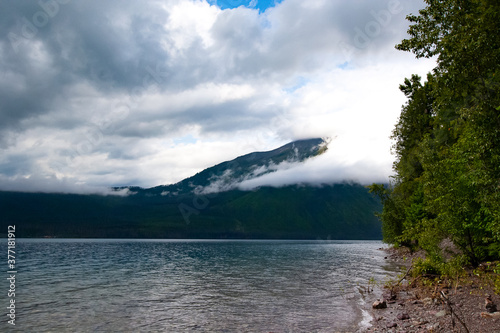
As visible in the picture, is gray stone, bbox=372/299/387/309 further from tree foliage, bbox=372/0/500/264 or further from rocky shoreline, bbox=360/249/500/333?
tree foliage, bbox=372/0/500/264

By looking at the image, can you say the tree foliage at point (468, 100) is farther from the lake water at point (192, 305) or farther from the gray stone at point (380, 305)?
the lake water at point (192, 305)

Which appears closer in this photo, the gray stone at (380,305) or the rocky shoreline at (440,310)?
the rocky shoreline at (440,310)

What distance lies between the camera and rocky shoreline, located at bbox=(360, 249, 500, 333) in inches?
666

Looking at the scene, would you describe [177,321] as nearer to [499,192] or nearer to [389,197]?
[499,192]

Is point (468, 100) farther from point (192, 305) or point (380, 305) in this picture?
point (192, 305)

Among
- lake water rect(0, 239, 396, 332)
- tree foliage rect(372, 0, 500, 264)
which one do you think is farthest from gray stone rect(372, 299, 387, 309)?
tree foliage rect(372, 0, 500, 264)

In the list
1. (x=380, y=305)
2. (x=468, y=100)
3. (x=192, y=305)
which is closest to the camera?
(x=468, y=100)

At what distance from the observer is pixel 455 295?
79.2ft

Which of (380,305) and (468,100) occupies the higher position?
(468,100)

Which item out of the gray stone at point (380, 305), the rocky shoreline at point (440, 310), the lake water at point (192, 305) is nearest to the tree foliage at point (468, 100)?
the rocky shoreline at point (440, 310)

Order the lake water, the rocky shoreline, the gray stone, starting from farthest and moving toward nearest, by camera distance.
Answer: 1. the gray stone
2. the lake water
3. the rocky shoreline

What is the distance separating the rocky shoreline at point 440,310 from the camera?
666 inches

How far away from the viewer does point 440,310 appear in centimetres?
2112

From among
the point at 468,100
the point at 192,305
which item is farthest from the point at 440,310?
the point at 192,305
